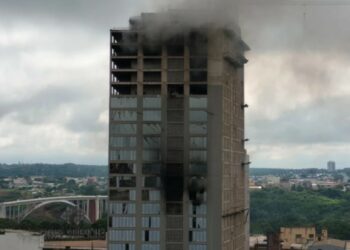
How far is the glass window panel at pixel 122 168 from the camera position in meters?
40.2

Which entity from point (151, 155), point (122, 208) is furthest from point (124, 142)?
point (122, 208)

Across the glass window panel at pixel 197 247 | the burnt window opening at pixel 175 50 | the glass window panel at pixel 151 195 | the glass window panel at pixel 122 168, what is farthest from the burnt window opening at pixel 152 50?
the glass window panel at pixel 197 247

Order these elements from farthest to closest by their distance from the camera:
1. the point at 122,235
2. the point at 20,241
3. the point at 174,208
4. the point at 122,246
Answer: the point at 20,241 < the point at 174,208 < the point at 122,235 < the point at 122,246

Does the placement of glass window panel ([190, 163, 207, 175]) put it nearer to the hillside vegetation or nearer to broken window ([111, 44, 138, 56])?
broken window ([111, 44, 138, 56])

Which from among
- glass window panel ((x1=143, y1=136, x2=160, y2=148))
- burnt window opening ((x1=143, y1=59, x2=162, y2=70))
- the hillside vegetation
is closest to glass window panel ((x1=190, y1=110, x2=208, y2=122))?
glass window panel ((x1=143, y1=136, x2=160, y2=148))

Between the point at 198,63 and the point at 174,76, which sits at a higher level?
the point at 198,63

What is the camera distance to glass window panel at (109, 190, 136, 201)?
4009 cm

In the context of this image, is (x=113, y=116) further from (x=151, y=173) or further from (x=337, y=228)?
(x=337, y=228)

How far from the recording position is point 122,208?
40.1m

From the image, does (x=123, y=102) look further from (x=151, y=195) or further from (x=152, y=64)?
(x=151, y=195)

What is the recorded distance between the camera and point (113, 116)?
40219 mm

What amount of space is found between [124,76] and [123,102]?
1.56m

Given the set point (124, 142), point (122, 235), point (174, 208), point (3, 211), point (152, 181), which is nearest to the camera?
point (122, 235)

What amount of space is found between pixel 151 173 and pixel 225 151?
4.75m
